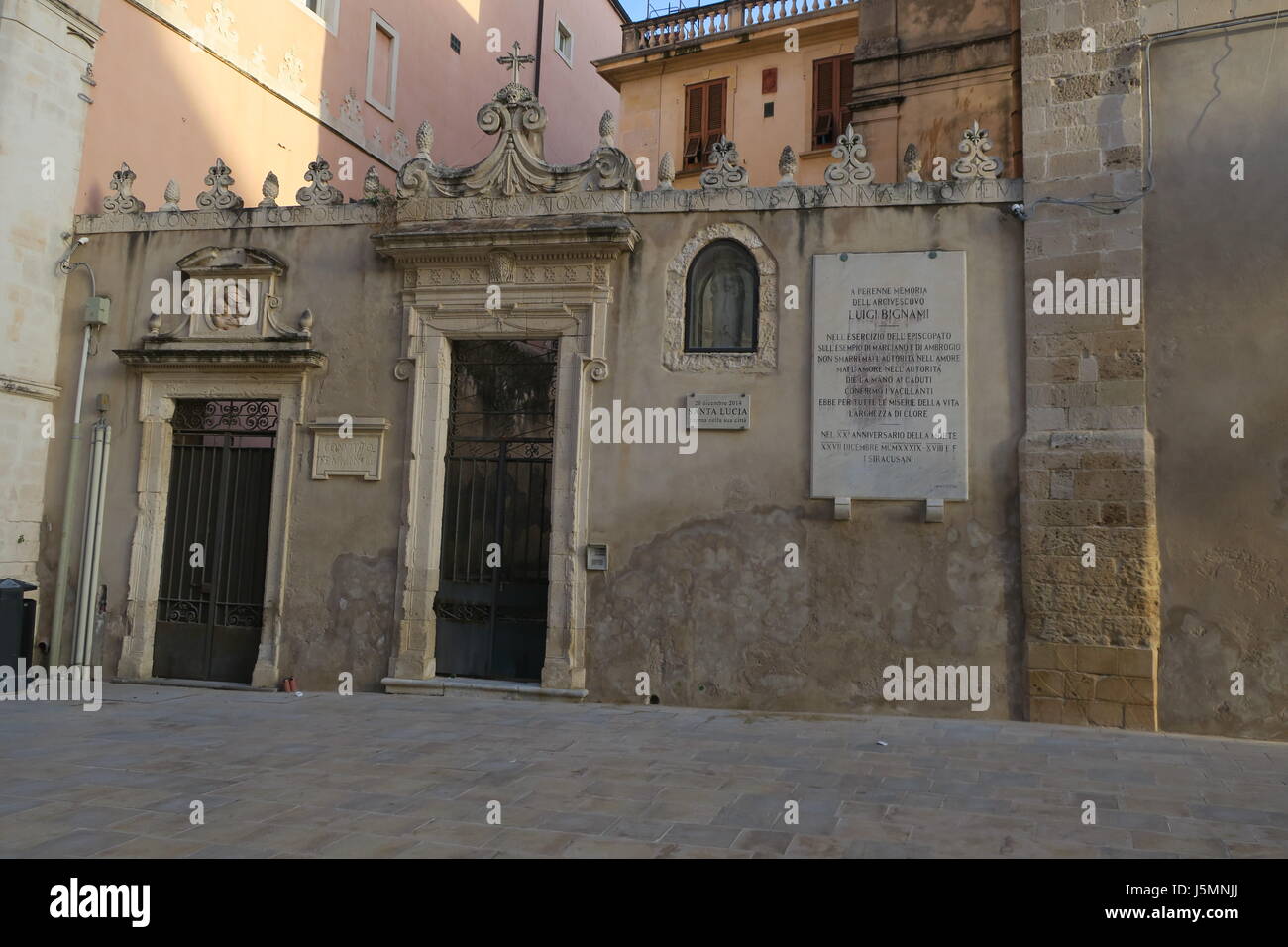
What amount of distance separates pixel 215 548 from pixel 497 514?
298 centimetres

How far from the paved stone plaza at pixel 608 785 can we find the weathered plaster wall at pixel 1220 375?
2.08ft

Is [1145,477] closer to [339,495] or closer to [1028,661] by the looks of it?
[1028,661]

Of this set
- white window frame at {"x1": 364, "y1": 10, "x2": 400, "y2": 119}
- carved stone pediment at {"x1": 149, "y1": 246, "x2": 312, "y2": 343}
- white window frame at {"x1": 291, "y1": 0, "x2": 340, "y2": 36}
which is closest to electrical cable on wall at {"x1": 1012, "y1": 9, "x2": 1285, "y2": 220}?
carved stone pediment at {"x1": 149, "y1": 246, "x2": 312, "y2": 343}

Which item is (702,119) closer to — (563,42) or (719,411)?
(563,42)

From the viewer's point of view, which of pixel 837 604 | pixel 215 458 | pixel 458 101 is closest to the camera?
pixel 837 604

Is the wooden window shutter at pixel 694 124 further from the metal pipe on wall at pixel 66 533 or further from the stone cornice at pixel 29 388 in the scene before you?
the stone cornice at pixel 29 388

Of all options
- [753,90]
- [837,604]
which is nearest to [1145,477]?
[837,604]

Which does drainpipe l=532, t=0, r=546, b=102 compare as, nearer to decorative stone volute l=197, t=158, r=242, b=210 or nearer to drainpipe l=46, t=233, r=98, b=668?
decorative stone volute l=197, t=158, r=242, b=210

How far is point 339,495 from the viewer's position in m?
9.39

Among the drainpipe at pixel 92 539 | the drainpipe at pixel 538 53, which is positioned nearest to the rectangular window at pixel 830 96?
the drainpipe at pixel 538 53

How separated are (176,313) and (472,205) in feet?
10.9

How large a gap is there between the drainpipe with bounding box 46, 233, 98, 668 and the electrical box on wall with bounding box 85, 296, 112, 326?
7 centimetres

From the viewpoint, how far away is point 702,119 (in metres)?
18.9

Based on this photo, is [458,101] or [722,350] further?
[458,101]
